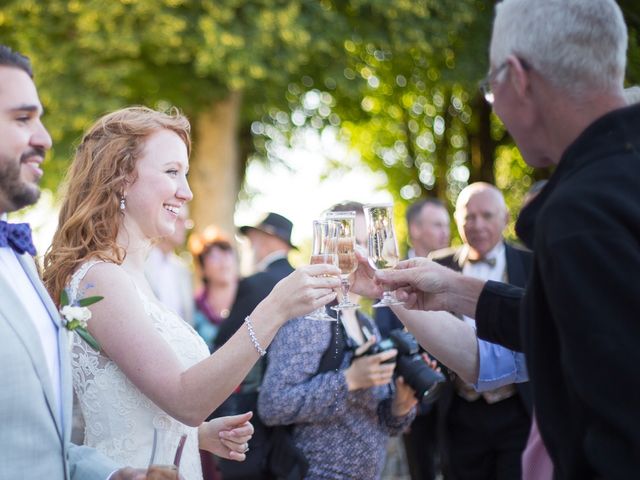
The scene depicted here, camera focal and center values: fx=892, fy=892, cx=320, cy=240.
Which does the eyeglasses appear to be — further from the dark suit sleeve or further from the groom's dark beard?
the groom's dark beard

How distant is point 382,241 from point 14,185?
1.31 m

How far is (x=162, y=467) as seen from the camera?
2041 millimetres

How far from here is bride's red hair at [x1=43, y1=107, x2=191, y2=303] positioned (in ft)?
10.5

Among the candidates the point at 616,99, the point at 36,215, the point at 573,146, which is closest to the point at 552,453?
the point at 573,146

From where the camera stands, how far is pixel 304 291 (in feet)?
9.41

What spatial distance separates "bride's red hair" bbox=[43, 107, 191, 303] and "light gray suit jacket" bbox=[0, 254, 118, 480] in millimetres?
859

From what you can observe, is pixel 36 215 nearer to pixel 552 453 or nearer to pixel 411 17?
pixel 411 17

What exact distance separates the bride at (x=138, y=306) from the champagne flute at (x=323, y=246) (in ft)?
0.43

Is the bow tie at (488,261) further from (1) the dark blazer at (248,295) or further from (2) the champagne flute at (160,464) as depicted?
(2) the champagne flute at (160,464)

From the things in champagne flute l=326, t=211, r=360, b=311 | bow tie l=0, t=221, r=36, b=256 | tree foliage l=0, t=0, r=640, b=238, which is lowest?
champagne flute l=326, t=211, r=360, b=311

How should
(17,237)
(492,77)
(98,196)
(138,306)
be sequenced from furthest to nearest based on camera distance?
(98,196), (138,306), (17,237), (492,77)

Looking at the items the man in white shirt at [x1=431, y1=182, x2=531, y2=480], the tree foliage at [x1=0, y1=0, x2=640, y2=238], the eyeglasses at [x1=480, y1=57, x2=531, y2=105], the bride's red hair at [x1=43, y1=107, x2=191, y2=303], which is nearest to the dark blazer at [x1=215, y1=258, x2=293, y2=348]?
the man in white shirt at [x1=431, y1=182, x2=531, y2=480]

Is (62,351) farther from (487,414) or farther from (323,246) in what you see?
(487,414)

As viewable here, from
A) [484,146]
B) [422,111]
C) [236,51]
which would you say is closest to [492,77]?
[236,51]
